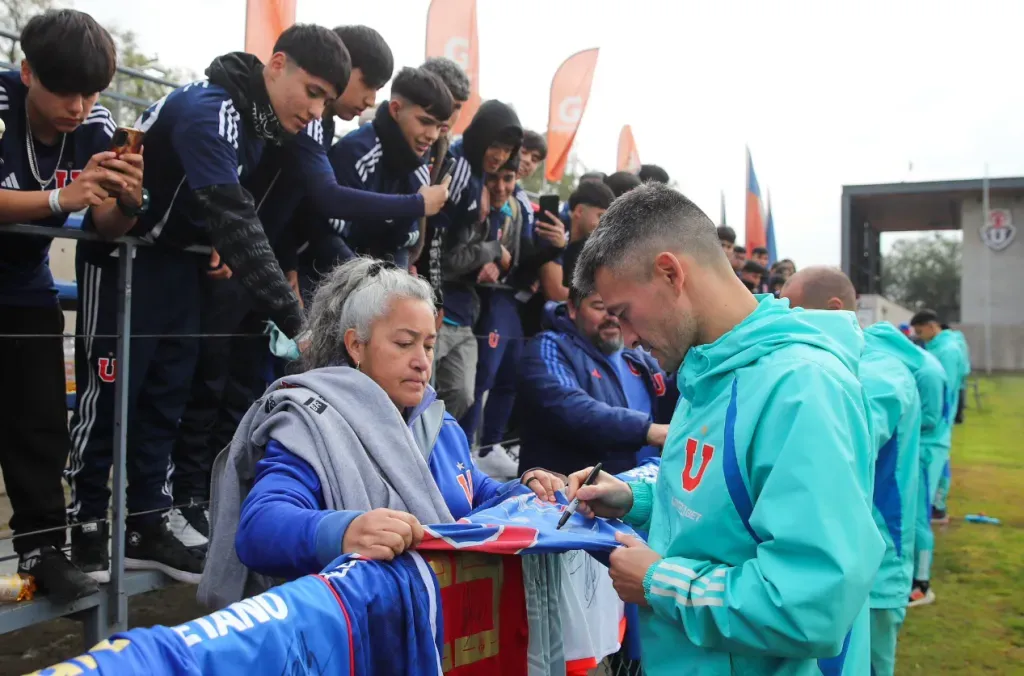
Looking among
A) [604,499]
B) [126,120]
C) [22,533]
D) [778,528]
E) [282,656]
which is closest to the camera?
[282,656]

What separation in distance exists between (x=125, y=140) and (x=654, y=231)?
222 centimetres

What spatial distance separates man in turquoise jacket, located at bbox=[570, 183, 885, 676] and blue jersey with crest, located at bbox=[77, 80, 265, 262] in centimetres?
198

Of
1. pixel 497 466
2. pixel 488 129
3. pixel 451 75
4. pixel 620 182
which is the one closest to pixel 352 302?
pixel 497 466

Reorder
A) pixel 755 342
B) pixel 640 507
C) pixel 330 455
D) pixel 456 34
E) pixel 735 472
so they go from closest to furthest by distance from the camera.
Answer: pixel 735 472, pixel 755 342, pixel 330 455, pixel 640 507, pixel 456 34

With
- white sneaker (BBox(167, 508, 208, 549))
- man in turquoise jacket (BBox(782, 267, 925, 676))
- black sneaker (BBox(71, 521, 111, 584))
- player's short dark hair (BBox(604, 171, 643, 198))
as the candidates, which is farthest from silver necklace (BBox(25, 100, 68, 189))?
player's short dark hair (BBox(604, 171, 643, 198))

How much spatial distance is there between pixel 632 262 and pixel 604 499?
2.60ft

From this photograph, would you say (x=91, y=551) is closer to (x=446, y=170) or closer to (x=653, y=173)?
(x=446, y=170)

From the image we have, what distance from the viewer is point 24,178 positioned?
3.47 m

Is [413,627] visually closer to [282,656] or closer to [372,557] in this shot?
[372,557]

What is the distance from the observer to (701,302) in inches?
78.6

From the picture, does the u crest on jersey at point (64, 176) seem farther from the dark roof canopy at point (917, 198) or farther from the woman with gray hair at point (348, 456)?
the dark roof canopy at point (917, 198)

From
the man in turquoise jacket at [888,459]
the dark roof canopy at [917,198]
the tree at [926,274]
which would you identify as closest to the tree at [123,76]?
the man in turquoise jacket at [888,459]

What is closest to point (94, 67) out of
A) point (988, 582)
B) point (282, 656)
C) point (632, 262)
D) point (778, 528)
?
point (632, 262)

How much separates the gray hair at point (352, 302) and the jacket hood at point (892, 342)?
2783 mm
